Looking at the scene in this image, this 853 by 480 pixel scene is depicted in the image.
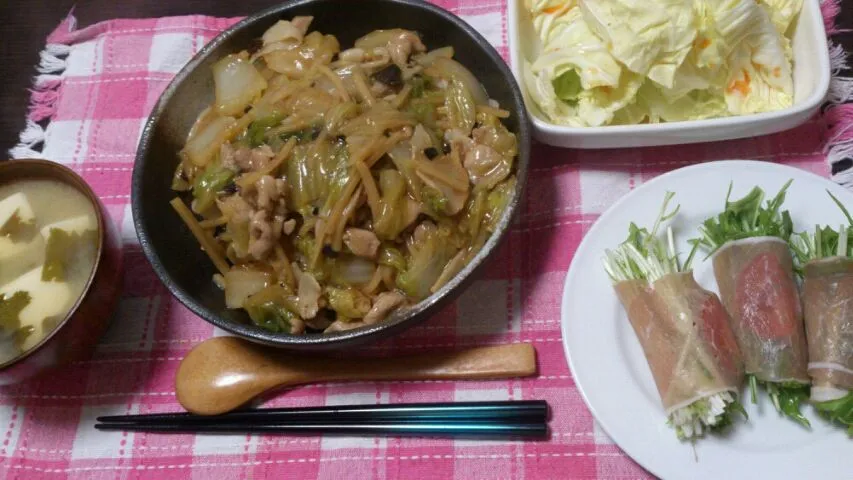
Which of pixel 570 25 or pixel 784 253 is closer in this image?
pixel 784 253

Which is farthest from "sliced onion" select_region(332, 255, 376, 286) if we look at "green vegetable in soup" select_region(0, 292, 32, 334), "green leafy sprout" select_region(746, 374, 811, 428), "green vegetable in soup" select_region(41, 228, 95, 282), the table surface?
the table surface

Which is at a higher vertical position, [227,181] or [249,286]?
[227,181]

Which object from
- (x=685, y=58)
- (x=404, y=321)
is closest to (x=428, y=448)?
(x=404, y=321)

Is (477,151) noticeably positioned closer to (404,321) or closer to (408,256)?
(408,256)

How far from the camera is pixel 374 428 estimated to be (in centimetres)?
198

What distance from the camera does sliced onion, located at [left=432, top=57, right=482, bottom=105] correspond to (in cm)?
211

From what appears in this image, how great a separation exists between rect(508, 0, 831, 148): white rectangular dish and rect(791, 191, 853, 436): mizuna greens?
27 centimetres

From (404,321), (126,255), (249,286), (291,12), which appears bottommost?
(404,321)

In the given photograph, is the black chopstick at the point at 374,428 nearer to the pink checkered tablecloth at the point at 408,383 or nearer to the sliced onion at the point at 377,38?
the pink checkered tablecloth at the point at 408,383

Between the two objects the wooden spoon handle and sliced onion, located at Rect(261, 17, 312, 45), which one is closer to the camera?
the wooden spoon handle

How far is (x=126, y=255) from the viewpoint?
2.33 meters

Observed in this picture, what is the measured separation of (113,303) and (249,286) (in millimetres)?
444

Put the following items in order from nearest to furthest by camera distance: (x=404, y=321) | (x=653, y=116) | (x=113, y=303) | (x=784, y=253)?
(x=404, y=321), (x=784, y=253), (x=113, y=303), (x=653, y=116)

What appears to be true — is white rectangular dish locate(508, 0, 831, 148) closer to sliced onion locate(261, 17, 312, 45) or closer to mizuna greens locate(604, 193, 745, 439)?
mizuna greens locate(604, 193, 745, 439)
